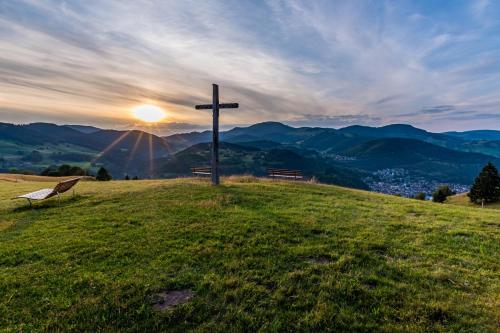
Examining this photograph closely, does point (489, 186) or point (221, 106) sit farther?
point (489, 186)

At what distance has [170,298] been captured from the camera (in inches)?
246

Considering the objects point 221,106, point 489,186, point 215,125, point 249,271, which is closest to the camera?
point 249,271

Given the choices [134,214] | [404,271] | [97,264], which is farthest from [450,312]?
[134,214]

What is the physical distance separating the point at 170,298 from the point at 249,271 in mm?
2147

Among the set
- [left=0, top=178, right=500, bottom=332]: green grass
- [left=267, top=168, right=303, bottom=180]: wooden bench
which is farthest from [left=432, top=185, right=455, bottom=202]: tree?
[left=0, top=178, right=500, bottom=332]: green grass

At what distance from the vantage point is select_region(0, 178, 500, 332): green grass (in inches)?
217

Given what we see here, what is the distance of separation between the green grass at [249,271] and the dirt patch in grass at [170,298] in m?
0.15

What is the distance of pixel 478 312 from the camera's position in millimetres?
5668

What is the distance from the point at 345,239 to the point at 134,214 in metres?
9.74

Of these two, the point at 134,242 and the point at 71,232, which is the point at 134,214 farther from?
the point at 134,242

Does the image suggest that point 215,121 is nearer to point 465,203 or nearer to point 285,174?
point 285,174

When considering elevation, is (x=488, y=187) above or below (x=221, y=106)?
below

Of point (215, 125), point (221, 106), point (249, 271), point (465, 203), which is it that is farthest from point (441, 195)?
point (249, 271)

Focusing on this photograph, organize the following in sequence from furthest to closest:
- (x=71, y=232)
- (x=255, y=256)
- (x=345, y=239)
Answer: (x=71, y=232)
(x=345, y=239)
(x=255, y=256)
